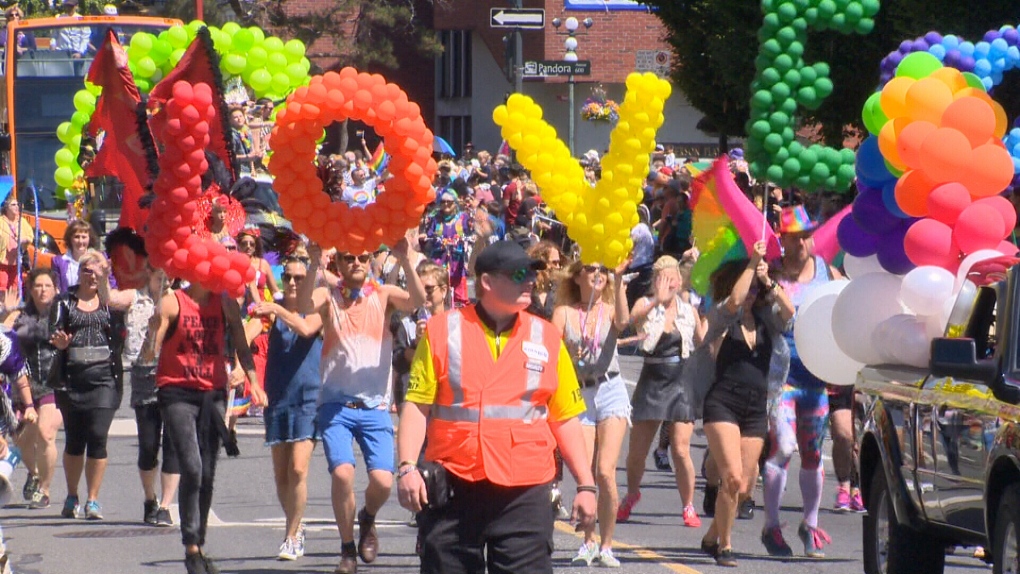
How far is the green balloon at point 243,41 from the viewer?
494 inches

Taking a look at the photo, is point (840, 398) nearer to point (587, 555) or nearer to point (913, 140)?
point (587, 555)

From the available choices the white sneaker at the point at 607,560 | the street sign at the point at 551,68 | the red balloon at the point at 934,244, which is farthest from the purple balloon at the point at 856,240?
the street sign at the point at 551,68

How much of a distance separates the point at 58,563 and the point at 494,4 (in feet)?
141

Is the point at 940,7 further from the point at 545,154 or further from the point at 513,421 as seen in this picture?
the point at 513,421

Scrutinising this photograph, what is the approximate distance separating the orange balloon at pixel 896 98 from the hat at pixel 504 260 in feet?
11.1

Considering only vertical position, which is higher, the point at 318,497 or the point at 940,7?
the point at 940,7

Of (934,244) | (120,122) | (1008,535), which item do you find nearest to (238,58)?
(120,122)

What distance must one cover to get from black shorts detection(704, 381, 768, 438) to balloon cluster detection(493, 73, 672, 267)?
123 cm

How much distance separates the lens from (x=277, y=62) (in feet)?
42.1

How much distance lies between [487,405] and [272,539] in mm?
4700

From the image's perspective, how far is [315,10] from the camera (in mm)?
56625

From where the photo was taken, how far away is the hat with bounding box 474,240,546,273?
6898 mm

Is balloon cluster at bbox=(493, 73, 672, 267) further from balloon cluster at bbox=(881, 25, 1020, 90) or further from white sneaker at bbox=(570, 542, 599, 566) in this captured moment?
balloon cluster at bbox=(881, 25, 1020, 90)

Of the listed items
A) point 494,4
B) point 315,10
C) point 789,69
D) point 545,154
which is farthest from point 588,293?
point 315,10
